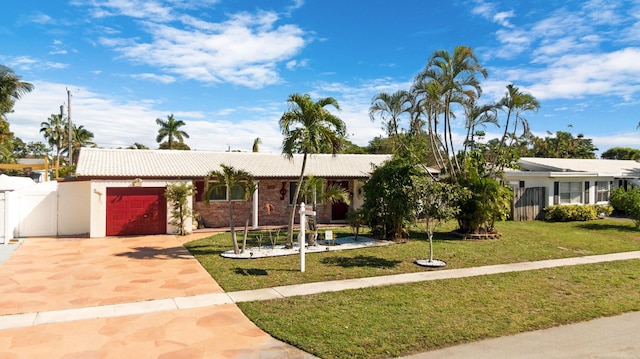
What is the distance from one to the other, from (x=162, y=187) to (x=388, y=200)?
32.7 feet

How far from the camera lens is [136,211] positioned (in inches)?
716

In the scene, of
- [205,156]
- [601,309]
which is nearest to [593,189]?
[601,309]

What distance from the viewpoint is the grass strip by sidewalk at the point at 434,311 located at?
22.5 ft

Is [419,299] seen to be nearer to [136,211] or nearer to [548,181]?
[136,211]

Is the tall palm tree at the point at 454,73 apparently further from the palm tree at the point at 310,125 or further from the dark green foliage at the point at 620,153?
the dark green foliage at the point at 620,153

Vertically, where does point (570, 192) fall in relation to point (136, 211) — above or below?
above

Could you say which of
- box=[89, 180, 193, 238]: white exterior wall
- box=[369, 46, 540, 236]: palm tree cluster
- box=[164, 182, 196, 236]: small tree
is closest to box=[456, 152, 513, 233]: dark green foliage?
box=[369, 46, 540, 236]: palm tree cluster

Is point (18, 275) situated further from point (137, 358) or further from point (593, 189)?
point (593, 189)

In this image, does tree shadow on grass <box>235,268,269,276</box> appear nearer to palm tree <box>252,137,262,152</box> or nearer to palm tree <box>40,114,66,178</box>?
palm tree <box>252,137,262,152</box>

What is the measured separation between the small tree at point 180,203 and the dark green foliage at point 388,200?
7.71 metres

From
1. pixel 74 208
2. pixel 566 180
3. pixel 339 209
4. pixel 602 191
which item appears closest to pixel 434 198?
pixel 339 209

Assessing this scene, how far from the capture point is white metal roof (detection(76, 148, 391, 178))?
18.4 m

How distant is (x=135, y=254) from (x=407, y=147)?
11393mm

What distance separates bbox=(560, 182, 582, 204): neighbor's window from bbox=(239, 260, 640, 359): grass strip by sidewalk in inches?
627
